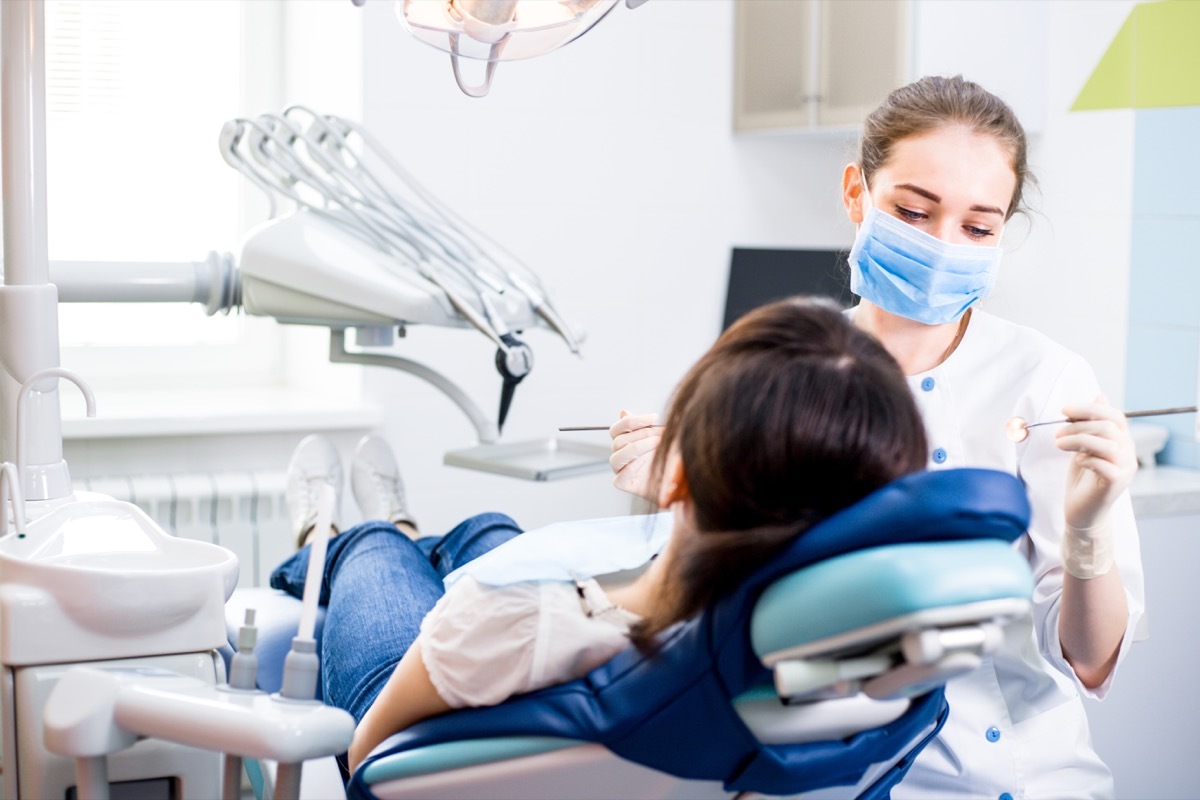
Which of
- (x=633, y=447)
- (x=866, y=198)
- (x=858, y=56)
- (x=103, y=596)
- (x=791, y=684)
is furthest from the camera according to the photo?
(x=858, y=56)

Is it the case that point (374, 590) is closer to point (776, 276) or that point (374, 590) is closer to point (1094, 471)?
point (1094, 471)

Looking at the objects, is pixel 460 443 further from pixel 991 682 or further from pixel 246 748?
pixel 246 748

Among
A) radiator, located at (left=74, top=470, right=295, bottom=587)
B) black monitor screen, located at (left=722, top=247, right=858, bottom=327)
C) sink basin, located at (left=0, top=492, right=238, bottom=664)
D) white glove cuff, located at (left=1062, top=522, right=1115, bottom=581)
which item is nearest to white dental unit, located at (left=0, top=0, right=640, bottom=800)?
sink basin, located at (left=0, top=492, right=238, bottom=664)

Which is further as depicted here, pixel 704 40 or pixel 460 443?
pixel 704 40

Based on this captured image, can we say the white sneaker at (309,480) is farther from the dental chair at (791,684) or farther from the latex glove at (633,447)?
the dental chair at (791,684)

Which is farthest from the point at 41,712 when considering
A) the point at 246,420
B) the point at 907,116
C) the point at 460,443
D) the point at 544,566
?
the point at 460,443

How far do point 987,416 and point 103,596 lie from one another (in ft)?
3.09

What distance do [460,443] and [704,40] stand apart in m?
1.24

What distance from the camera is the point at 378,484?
2.36m

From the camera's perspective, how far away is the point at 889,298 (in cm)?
148

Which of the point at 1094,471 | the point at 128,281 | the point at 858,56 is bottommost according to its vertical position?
the point at 1094,471

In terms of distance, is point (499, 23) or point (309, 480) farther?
point (309, 480)

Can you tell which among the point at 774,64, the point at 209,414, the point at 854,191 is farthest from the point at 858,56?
the point at 209,414

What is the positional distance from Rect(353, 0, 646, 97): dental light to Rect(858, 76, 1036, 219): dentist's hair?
0.40m
